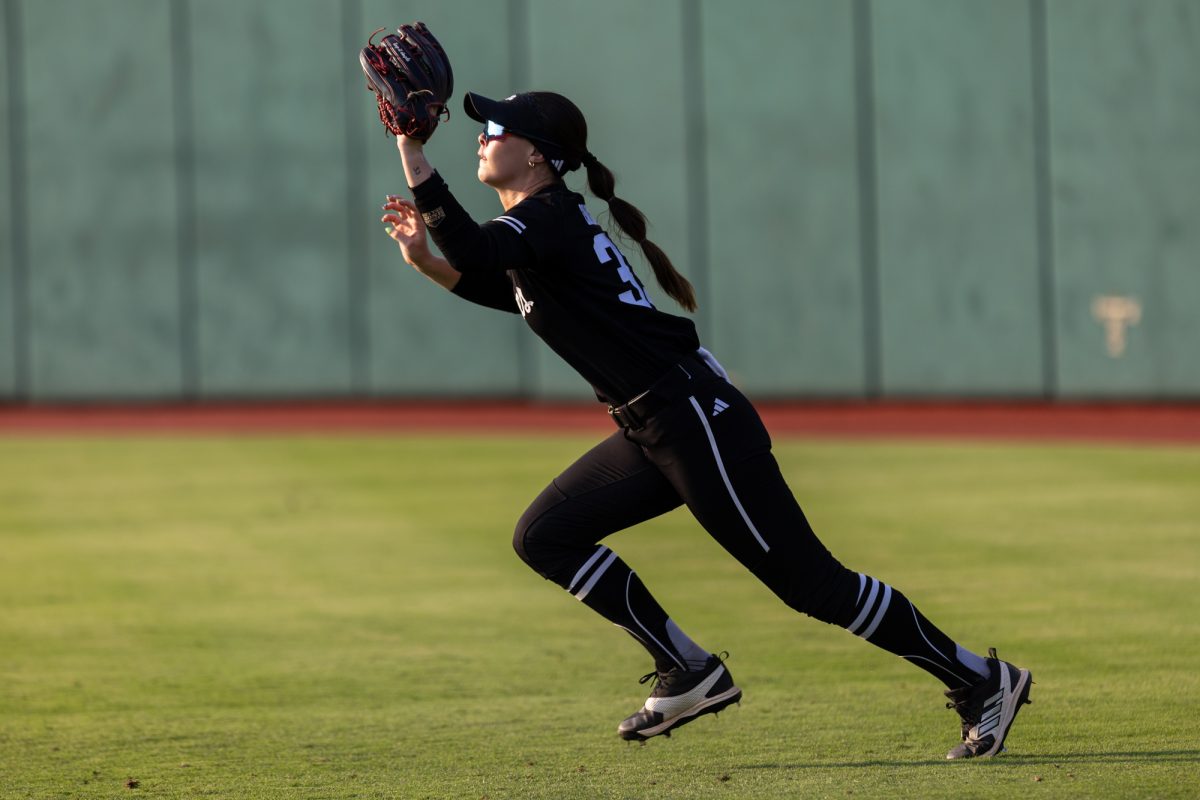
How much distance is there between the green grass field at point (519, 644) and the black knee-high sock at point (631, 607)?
1.00 ft

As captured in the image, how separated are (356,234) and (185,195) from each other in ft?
7.30

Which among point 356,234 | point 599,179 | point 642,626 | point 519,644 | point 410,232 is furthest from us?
point 356,234

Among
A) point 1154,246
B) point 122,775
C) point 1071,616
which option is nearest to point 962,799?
point 122,775

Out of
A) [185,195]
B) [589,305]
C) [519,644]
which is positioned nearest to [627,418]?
[589,305]

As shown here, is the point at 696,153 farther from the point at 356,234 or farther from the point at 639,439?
the point at 639,439

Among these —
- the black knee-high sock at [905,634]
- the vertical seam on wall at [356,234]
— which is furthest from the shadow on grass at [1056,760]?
Result: the vertical seam on wall at [356,234]

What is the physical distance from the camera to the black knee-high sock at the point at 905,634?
17.2ft

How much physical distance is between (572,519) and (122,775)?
160 cm

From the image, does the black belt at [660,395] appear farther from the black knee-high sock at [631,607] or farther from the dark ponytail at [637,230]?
the black knee-high sock at [631,607]

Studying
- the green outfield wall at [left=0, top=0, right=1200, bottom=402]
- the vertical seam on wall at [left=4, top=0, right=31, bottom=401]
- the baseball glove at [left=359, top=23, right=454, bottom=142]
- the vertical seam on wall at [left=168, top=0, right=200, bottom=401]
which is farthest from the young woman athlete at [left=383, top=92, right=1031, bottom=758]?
the vertical seam on wall at [left=4, top=0, right=31, bottom=401]

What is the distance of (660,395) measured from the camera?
5.31 metres

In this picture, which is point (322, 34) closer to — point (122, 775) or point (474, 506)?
point (474, 506)

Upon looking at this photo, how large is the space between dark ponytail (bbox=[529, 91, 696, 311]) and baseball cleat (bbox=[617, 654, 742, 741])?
1.21 m

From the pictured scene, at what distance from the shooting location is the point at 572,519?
A: 552cm
